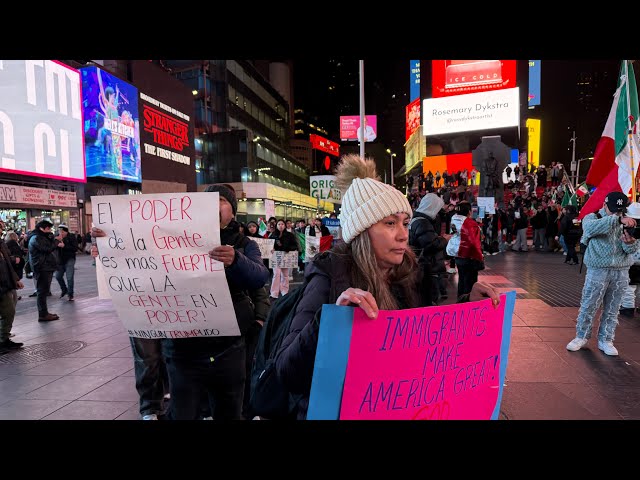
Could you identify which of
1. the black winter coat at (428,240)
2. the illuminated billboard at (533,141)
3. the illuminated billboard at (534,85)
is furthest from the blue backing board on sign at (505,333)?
the illuminated billboard at (534,85)

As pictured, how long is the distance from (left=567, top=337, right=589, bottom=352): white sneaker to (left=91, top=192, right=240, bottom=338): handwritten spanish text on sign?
5152mm

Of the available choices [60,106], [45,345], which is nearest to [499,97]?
[60,106]


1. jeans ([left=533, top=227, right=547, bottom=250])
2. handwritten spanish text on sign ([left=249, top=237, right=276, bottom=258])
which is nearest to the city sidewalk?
handwritten spanish text on sign ([left=249, top=237, right=276, bottom=258])

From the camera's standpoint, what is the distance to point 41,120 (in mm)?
19703

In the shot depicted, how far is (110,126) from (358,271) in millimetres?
36473

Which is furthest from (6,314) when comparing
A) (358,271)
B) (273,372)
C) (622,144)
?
(622,144)

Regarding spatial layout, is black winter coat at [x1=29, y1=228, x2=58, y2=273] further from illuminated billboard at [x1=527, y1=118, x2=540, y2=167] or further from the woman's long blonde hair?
illuminated billboard at [x1=527, y1=118, x2=540, y2=167]

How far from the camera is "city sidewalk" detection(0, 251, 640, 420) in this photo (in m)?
4.24

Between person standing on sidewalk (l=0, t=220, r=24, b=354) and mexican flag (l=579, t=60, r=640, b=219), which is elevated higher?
mexican flag (l=579, t=60, r=640, b=219)

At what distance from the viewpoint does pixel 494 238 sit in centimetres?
2014

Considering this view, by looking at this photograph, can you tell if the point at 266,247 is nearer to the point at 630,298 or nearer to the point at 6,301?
the point at 6,301
